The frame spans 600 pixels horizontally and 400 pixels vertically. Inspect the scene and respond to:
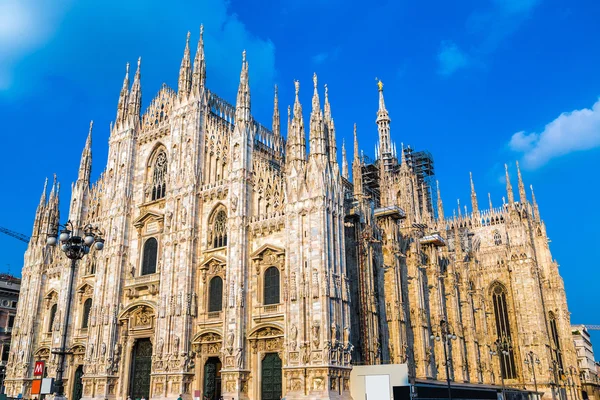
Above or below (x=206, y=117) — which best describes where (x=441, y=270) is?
below

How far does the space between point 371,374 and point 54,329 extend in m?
27.2

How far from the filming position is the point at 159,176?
146 feet

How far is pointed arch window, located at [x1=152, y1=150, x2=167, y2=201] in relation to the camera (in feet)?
144

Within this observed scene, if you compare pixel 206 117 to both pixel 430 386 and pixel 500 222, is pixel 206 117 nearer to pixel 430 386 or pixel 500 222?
pixel 430 386

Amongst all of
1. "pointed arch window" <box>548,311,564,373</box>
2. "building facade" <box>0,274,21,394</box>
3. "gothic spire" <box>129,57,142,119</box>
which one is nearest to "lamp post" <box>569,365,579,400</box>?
"pointed arch window" <box>548,311,564,373</box>

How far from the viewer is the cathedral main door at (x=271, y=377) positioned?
32.8 m

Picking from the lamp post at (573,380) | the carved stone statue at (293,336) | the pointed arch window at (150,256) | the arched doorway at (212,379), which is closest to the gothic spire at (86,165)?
the pointed arch window at (150,256)

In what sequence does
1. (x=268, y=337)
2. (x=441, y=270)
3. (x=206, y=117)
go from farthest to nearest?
(x=441, y=270), (x=206, y=117), (x=268, y=337)

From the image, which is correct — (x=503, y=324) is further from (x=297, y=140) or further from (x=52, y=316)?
(x=52, y=316)

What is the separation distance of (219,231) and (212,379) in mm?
9930

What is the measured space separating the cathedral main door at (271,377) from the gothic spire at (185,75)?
22.0 metres

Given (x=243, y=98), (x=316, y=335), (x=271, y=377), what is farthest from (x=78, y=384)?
(x=243, y=98)

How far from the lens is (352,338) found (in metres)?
34.8

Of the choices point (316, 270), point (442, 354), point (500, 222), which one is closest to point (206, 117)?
point (316, 270)
